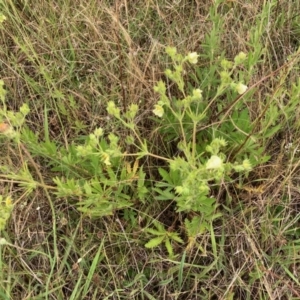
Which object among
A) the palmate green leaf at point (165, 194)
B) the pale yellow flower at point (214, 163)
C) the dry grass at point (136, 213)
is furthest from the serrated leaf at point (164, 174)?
the pale yellow flower at point (214, 163)

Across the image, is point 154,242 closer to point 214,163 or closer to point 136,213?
point 136,213

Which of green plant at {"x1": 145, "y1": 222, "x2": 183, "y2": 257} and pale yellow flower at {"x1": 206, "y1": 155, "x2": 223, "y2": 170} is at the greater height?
pale yellow flower at {"x1": 206, "y1": 155, "x2": 223, "y2": 170}

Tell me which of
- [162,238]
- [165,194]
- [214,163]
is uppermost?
[214,163]

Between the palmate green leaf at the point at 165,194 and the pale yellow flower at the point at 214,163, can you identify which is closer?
the pale yellow flower at the point at 214,163

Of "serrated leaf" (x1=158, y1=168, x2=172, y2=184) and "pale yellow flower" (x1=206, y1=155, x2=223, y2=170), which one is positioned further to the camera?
"serrated leaf" (x1=158, y1=168, x2=172, y2=184)

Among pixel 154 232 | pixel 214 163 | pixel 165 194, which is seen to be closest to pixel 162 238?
pixel 154 232

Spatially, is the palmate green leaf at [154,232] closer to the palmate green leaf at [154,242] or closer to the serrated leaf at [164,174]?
the palmate green leaf at [154,242]

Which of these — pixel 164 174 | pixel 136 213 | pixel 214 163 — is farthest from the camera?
pixel 136 213

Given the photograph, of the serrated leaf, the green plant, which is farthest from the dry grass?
the serrated leaf

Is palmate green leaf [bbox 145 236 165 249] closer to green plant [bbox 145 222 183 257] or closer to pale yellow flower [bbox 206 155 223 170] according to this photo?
green plant [bbox 145 222 183 257]

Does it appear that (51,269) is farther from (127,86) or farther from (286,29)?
(286,29)

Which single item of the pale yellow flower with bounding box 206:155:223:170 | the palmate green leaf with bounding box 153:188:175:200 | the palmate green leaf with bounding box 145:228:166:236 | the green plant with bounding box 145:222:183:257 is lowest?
the green plant with bounding box 145:222:183:257

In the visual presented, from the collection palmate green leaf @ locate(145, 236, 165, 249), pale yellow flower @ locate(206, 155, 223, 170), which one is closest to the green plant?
palmate green leaf @ locate(145, 236, 165, 249)

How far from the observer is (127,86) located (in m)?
1.71
